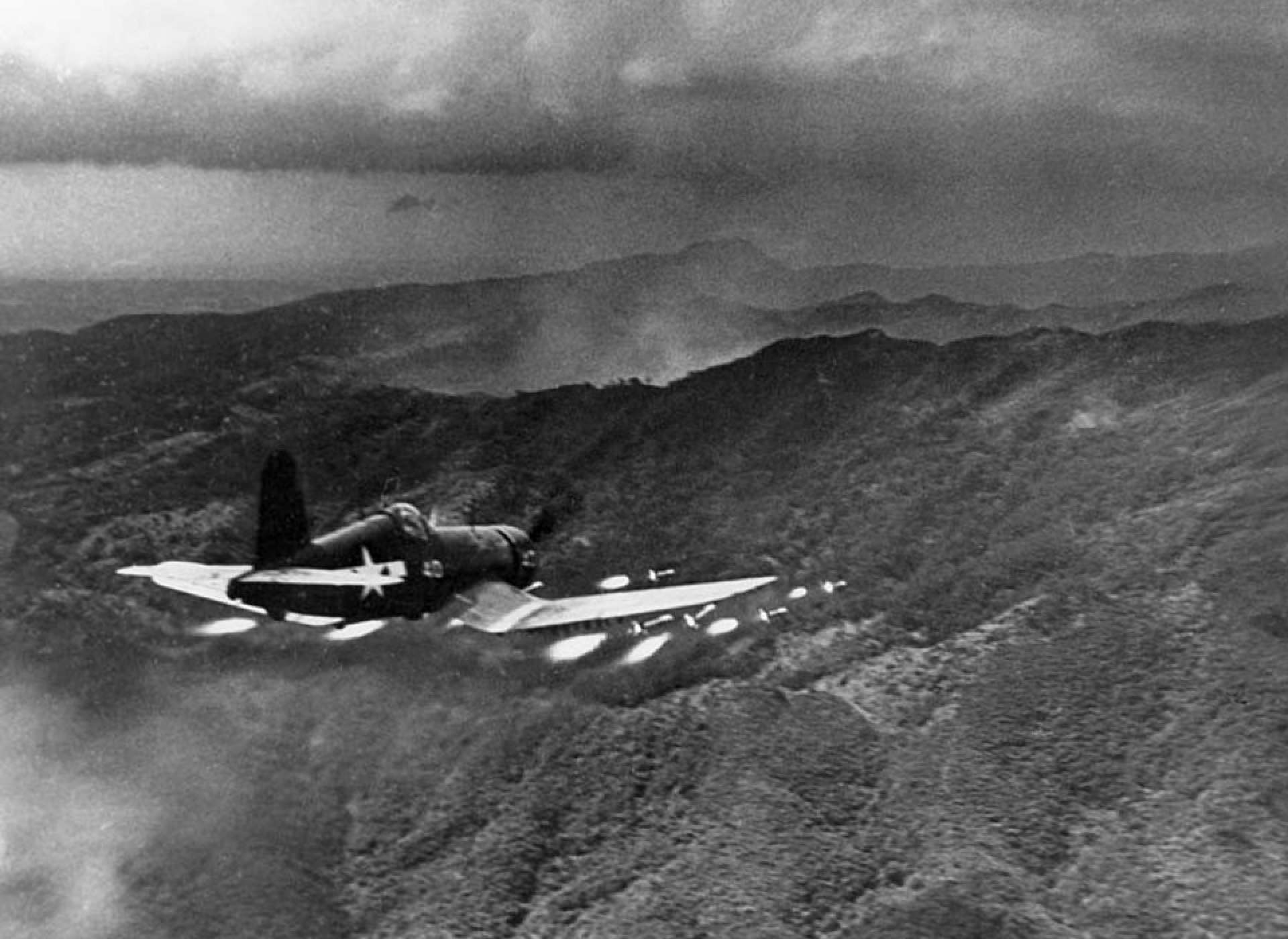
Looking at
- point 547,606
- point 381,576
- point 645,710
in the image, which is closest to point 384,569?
point 381,576

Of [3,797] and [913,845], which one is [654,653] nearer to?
[913,845]

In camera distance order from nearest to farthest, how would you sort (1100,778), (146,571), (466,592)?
(146,571) → (466,592) → (1100,778)

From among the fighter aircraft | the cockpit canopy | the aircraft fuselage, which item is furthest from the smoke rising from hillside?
the cockpit canopy

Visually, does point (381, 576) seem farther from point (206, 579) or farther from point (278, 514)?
point (206, 579)

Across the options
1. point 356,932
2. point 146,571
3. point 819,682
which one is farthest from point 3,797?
point 819,682

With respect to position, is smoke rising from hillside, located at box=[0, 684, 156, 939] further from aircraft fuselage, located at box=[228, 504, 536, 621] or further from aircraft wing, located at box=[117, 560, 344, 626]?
aircraft fuselage, located at box=[228, 504, 536, 621]

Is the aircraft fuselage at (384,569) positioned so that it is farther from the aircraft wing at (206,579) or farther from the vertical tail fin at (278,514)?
the aircraft wing at (206,579)
